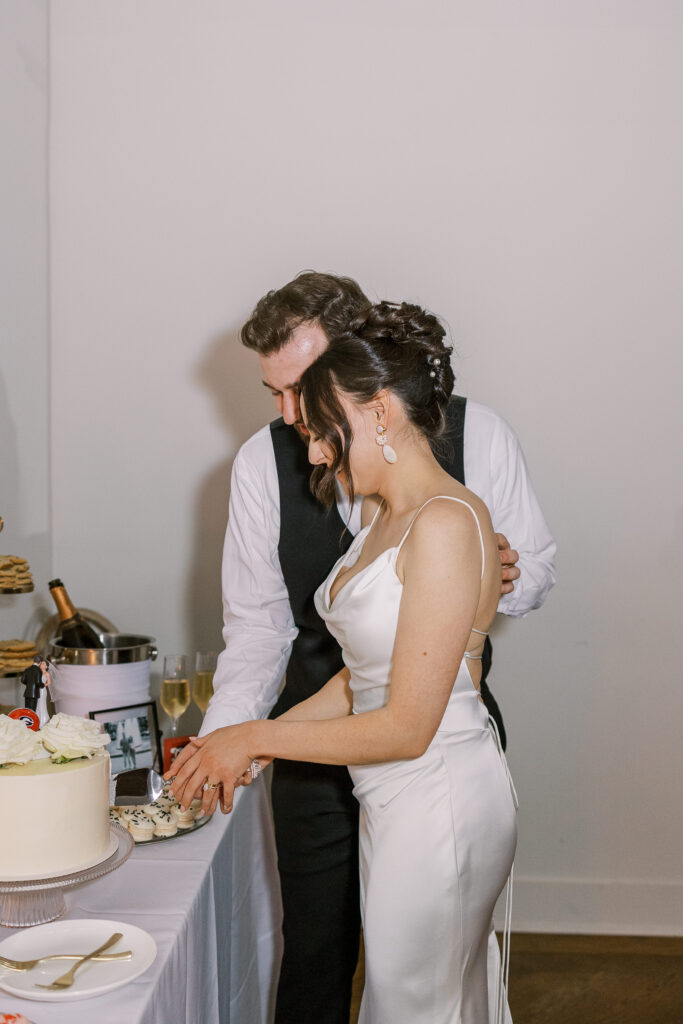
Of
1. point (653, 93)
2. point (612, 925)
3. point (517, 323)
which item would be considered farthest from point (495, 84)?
point (612, 925)

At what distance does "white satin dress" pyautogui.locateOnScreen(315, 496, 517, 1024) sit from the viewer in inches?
57.0

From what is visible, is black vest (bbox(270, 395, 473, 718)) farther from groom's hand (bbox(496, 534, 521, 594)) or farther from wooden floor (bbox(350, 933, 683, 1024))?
wooden floor (bbox(350, 933, 683, 1024))

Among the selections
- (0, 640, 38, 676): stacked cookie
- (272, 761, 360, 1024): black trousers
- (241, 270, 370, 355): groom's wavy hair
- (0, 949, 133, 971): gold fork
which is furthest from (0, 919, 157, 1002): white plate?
(241, 270, 370, 355): groom's wavy hair

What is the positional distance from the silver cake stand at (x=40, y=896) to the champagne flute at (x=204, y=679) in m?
1.07

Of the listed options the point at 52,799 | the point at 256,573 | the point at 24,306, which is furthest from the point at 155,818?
the point at 24,306

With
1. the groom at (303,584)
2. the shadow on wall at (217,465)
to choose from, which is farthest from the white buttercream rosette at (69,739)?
the shadow on wall at (217,465)

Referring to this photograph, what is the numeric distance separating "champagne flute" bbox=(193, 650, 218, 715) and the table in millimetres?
278

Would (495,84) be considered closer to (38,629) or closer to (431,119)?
(431,119)

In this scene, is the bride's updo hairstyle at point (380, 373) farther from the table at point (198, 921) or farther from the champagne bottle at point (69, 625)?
the champagne bottle at point (69, 625)

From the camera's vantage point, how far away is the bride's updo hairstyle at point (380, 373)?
1511 millimetres

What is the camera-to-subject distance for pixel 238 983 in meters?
1.88

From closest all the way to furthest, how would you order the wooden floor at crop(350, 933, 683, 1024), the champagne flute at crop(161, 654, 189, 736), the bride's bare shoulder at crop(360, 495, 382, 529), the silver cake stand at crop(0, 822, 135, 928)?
the silver cake stand at crop(0, 822, 135, 928) → the bride's bare shoulder at crop(360, 495, 382, 529) → the champagne flute at crop(161, 654, 189, 736) → the wooden floor at crop(350, 933, 683, 1024)

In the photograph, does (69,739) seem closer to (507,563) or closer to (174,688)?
(507,563)

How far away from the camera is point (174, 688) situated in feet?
7.43
